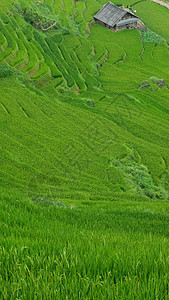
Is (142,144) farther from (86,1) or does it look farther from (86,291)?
(86,1)

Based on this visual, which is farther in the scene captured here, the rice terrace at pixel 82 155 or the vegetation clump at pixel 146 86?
the vegetation clump at pixel 146 86

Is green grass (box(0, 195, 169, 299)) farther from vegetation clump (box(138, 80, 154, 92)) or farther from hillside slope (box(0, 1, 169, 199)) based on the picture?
vegetation clump (box(138, 80, 154, 92))

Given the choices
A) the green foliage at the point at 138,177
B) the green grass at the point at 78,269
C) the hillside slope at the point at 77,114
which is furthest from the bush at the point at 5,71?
the green grass at the point at 78,269

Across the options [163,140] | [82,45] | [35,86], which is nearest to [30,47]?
[35,86]

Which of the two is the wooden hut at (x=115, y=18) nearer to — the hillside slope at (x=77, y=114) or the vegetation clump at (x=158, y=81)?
the hillside slope at (x=77, y=114)

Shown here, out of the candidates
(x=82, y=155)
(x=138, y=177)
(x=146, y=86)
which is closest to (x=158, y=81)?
(x=146, y=86)

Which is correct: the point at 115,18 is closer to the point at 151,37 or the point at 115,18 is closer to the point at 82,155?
the point at 151,37

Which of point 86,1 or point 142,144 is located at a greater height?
point 86,1
